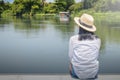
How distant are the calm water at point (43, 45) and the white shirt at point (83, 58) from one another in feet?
10.6

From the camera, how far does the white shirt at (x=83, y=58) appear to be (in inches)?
77.7

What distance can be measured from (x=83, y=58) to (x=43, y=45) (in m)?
4.66

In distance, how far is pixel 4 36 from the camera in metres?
6.37

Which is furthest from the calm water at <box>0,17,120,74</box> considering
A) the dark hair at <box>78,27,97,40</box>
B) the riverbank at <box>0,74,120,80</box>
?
the dark hair at <box>78,27,97,40</box>

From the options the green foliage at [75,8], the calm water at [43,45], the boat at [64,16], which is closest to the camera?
the green foliage at [75,8]

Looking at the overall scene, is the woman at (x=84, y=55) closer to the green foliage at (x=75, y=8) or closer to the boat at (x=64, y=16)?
the green foliage at (x=75, y=8)

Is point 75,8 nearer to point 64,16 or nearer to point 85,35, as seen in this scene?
point 64,16

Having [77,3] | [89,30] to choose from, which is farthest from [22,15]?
[89,30]

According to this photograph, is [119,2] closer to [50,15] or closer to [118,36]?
[50,15]

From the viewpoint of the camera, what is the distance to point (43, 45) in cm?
661

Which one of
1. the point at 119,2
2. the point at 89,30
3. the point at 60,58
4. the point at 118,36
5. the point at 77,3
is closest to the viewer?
the point at 89,30

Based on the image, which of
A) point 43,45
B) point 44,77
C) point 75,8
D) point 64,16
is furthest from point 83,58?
point 43,45

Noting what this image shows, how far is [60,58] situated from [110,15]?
1019 mm

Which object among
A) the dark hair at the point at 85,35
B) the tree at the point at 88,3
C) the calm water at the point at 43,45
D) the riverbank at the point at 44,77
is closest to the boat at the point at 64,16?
the calm water at the point at 43,45
